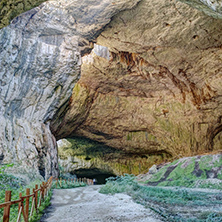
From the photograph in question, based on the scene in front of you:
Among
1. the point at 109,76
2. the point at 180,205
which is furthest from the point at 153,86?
the point at 180,205

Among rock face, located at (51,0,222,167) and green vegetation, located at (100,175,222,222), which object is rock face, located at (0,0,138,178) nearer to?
rock face, located at (51,0,222,167)

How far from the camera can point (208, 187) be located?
36.0 ft

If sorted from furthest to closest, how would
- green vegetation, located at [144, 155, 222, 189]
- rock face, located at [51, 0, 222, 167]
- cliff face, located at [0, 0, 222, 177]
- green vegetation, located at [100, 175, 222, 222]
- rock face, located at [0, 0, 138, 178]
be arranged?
rock face, located at [51, 0, 222, 167], cliff face, located at [0, 0, 222, 177], rock face, located at [0, 0, 138, 178], green vegetation, located at [144, 155, 222, 189], green vegetation, located at [100, 175, 222, 222]

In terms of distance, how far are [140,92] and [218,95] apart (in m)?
7.84

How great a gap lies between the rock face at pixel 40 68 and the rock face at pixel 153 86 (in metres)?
1.58

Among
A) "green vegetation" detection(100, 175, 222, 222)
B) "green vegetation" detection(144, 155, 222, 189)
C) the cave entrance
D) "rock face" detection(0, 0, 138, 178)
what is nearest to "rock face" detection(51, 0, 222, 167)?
"rock face" detection(0, 0, 138, 178)

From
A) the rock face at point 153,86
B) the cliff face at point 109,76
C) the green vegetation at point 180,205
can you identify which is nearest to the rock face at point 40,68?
the cliff face at point 109,76

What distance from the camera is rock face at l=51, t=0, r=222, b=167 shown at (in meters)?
14.1

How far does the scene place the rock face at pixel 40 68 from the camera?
1319 cm

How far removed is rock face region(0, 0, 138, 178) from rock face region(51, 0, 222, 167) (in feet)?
5.18

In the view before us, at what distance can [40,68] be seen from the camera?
15.5 meters

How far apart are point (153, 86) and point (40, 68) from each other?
11.5 metres

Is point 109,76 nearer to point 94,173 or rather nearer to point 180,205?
point 180,205

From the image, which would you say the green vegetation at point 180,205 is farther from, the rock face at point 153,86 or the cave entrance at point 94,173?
the cave entrance at point 94,173
